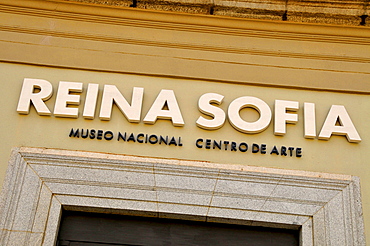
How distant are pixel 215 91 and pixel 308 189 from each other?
1.52 m

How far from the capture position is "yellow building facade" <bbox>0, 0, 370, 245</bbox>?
5434mm

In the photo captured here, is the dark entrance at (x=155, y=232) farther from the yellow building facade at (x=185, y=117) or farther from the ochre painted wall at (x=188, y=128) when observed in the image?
the ochre painted wall at (x=188, y=128)

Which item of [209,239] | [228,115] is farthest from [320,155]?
[209,239]

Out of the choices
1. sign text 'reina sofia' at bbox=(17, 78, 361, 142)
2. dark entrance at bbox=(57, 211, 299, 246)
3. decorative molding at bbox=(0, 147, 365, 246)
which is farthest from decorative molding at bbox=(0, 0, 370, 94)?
dark entrance at bbox=(57, 211, 299, 246)

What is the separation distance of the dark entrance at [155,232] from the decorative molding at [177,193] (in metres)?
0.11

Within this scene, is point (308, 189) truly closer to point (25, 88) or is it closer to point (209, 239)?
point (209, 239)

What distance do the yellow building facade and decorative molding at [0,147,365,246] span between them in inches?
0.5

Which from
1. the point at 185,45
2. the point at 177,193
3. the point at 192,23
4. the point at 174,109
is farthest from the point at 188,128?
the point at 192,23

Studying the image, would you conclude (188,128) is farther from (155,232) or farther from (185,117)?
(155,232)

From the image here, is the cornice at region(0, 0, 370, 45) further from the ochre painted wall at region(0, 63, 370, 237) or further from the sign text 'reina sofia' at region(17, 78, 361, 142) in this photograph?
the sign text 'reina sofia' at region(17, 78, 361, 142)

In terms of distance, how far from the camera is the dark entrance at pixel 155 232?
5.42 m

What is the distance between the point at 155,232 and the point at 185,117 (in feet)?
4.30

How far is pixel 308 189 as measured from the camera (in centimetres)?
553

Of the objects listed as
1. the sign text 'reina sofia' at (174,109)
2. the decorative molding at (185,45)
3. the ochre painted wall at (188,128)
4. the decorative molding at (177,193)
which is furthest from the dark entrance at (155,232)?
the decorative molding at (185,45)
